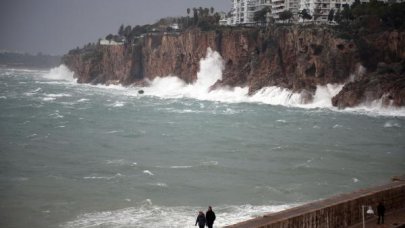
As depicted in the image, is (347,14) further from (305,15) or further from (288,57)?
(288,57)

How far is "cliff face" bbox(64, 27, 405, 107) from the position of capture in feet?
226

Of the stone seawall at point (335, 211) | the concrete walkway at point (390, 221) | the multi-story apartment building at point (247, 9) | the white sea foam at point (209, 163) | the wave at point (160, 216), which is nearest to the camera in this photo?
the stone seawall at point (335, 211)

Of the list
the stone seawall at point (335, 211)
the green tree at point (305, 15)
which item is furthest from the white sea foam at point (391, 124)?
the green tree at point (305, 15)

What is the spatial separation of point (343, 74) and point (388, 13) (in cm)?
1199

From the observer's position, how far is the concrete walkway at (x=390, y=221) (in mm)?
14398

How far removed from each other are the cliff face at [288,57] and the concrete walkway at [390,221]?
45.3 meters

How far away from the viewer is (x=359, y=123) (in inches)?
1965

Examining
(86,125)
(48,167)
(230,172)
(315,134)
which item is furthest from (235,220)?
(86,125)

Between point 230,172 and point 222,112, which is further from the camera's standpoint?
point 222,112

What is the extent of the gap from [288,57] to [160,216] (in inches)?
2348

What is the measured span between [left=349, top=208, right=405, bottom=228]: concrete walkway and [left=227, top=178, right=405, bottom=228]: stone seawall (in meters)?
0.21

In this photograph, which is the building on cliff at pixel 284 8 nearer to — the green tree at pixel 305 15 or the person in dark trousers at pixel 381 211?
the green tree at pixel 305 15

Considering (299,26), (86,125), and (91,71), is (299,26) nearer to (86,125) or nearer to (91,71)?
(86,125)

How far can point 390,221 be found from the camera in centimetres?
1484
